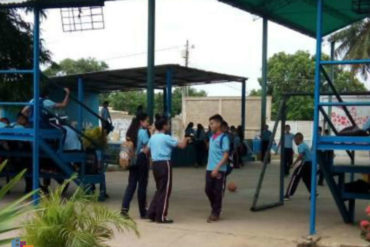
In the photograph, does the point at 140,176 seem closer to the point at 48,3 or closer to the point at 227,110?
the point at 48,3

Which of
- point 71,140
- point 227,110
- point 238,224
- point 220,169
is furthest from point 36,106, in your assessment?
point 227,110

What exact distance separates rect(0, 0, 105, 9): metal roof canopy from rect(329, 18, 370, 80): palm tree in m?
21.1

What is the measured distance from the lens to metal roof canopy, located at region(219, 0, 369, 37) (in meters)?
14.3

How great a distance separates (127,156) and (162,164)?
2.04ft

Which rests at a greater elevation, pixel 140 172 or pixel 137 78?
pixel 137 78

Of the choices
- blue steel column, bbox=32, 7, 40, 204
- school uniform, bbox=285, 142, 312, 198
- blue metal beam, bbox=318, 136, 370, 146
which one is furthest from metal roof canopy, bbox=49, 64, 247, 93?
blue metal beam, bbox=318, 136, 370, 146

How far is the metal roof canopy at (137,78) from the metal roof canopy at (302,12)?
9.88 feet

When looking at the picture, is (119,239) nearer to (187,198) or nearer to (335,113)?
(187,198)

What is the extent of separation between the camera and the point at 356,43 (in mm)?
29109

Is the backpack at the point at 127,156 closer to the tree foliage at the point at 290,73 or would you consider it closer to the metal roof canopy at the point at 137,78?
the metal roof canopy at the point at 137,78

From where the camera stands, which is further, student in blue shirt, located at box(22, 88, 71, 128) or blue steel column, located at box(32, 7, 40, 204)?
student in blue shirt, located at box(22, 88, 71, 128)

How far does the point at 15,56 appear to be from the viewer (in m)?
15.6

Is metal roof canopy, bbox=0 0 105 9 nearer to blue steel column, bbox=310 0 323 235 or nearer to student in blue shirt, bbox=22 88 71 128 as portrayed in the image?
student in blue shirt, bbox=22 88 71 128

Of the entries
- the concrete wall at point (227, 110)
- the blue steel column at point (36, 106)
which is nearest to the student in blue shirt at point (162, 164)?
the blue steel column at point (36, 106)
